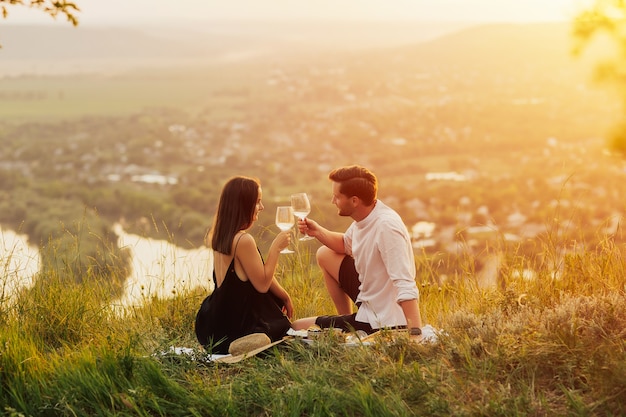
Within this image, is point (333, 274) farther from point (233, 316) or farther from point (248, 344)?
point (248, 344)

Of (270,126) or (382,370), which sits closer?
(382,370)

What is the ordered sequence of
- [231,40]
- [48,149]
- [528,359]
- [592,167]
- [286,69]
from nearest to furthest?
[528,359] → [592,167] → [48,149] → [286,69] → [231,40]

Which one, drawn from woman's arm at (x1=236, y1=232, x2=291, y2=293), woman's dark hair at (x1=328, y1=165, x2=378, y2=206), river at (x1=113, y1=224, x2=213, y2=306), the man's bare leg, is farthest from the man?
river at (x1=113, y1=224, x2=213, y2=306)

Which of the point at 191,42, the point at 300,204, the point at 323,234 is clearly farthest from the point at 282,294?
the point at 191,42

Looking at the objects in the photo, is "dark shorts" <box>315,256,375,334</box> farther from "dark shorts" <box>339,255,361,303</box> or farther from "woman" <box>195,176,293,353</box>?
"woman" <box>195,176,293,353</box>

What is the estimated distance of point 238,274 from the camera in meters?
4.59

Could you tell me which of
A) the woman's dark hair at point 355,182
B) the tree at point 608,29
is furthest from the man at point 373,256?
the tree at point 608,29

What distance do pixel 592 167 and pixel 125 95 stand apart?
219ft

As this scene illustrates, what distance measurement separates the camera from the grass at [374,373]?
3186 mm

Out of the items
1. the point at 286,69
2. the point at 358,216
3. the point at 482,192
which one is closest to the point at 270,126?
the point at 286,69

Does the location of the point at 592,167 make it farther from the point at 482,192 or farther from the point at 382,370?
the point at 382,370

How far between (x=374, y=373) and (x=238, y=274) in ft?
4.57

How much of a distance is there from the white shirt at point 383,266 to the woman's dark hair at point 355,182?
0.14 meters

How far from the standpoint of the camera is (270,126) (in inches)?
2876
